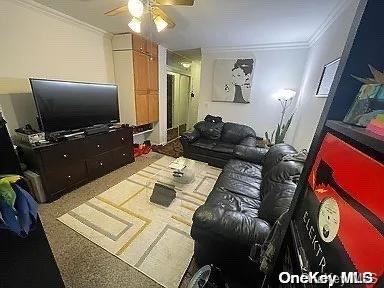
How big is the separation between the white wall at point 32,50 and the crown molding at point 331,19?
3467 millimetres

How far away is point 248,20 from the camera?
2.35 meters

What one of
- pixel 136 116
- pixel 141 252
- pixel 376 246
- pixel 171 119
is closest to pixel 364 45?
pixel 376 246

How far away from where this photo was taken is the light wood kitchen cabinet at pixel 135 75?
324cm

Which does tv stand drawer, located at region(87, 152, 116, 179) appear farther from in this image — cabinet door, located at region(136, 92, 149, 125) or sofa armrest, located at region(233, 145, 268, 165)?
sofa armrest, located at region(233, 145, 268, 165)

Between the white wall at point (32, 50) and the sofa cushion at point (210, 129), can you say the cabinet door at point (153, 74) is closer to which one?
the white wall at point (32, 50)

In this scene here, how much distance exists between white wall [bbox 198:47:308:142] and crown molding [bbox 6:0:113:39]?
2244mm

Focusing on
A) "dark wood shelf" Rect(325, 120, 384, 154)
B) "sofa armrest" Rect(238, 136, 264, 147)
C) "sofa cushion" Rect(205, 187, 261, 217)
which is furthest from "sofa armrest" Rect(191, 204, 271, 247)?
"sofa armrest" Rect(238, 136, 264, 147)

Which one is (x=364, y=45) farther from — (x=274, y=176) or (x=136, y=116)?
(x=136, y=116)

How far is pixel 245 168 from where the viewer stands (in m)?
2.44

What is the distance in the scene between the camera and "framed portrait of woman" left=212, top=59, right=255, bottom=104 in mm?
3826

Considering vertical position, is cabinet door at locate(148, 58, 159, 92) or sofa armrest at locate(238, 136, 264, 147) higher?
cabinet door at locate(148, 58, 159, 92)

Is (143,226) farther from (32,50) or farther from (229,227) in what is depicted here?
(32,50)

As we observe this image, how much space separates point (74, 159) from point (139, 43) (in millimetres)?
2431

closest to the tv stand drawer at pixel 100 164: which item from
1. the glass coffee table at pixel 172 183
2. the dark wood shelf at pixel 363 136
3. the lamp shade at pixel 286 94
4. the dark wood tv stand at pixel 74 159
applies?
the dark wood tv stand at pixel 74 159
